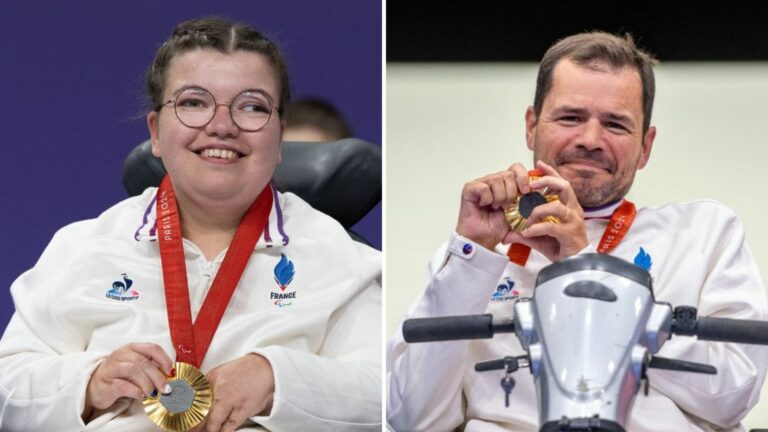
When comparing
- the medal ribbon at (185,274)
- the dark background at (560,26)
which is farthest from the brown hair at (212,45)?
the dark background at (560,26)

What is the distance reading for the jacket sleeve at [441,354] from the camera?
191 centimetres

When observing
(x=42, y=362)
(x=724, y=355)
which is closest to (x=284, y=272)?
(x=42, y=362)

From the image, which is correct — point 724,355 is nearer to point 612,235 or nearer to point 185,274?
point 612,235

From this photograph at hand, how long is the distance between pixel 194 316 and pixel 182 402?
0.71ft

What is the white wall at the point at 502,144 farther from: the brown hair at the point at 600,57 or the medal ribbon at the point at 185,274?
the medal ribbon at the point at 185,274

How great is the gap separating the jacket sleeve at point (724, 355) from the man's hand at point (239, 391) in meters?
0.72

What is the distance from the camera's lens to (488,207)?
6.26ft

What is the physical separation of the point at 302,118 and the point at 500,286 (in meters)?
0.60

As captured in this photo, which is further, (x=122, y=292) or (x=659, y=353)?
(x=122, y=292)

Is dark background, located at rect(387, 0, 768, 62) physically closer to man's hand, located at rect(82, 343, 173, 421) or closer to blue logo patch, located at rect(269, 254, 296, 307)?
blue logo patch, located at rect(269, 254, 296, 307)

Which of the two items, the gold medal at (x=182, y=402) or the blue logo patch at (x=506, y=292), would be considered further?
the blue logo patch at (x=506, y=292)

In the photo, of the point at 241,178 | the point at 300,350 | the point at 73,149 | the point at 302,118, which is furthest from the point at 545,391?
the point at 73,149

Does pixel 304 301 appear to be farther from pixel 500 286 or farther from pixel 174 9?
pixel 174 9

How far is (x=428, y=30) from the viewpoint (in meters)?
2.62
